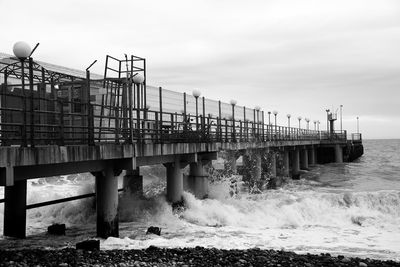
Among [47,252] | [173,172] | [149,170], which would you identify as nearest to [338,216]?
[173,172]

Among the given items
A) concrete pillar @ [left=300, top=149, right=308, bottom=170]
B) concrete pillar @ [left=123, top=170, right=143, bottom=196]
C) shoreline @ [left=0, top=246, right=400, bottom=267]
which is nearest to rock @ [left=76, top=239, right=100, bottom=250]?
shoreline @ [left=0, top=246, right=400, bottom=267]

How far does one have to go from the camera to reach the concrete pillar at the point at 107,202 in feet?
42.0

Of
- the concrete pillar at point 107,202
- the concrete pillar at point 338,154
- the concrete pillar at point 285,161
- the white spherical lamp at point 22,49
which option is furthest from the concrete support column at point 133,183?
the concrete pillar at point 338,154

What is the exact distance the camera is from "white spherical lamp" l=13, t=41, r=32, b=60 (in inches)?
365

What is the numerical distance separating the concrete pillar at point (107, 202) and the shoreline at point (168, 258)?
2708 millimetres

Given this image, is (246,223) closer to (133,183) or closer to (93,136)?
(133,183)

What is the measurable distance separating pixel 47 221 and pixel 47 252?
764 cm

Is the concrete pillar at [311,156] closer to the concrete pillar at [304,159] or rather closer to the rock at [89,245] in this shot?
the concrete pillar at [304,159]

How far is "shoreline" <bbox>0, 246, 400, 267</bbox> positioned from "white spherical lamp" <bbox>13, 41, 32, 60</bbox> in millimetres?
4362

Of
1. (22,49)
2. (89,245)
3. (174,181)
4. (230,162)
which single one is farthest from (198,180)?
(22,49)

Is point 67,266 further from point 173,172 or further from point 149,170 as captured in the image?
point 149,170

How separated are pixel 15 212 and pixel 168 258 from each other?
21.6ft

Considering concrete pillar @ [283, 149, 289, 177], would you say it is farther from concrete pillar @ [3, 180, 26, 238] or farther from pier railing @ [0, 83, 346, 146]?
concrete pillar @ [3, 180, 26, 238]

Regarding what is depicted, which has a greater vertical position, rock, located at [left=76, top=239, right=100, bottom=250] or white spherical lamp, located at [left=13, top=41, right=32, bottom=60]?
white spherical lamp, located at [left=13, top=41, right=32, bottom=60]
